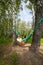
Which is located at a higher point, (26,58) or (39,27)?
(39,27)

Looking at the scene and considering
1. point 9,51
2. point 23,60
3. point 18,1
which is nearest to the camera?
point 23,60

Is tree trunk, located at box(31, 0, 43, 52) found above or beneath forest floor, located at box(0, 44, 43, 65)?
above

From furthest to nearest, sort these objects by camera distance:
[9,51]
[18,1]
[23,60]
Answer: [18,1] → [9,51] → [23,60]

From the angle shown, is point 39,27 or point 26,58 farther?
Result: point 39,27

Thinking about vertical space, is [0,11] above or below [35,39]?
above

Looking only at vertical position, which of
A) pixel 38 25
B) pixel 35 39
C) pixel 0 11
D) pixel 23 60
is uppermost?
pixel 0 11

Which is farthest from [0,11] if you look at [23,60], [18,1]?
[23,60]

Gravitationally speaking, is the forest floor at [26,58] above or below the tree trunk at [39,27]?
below

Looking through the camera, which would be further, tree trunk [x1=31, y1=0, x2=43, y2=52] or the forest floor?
tree trunk [x1=31, y1=0, x2=43, y2=52]

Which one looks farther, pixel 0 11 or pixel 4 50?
pixel 4 50

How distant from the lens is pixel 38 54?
6.51 meters

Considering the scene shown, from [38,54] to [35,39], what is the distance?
20.9 inches

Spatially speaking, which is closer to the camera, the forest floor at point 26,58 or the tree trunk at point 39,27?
the forest floor at point 26,58

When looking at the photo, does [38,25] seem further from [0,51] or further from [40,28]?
[0,51]
